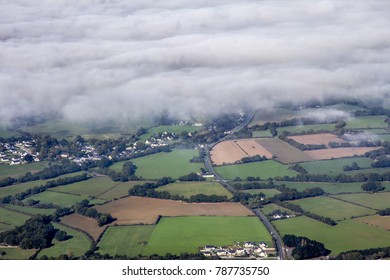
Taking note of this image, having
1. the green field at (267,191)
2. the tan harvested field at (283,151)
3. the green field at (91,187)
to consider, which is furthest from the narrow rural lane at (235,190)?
the green field at (91,187)

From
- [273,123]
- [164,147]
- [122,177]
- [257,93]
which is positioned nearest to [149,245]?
[122,177]

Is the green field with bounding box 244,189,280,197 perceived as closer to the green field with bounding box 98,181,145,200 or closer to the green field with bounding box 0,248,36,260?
the green field with bounding box 98,181,145,200

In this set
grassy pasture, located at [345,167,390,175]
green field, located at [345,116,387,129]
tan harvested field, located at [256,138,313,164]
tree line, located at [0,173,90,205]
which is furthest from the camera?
green field, located at [345,116,387,129]

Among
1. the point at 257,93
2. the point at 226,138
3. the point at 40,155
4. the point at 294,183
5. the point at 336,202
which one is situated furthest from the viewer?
the point at 257,93

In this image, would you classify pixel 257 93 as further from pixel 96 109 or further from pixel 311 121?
pixel 96 109

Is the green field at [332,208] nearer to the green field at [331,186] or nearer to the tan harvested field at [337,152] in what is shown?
the green field at [331,186]

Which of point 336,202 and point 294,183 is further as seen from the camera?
point 294,183

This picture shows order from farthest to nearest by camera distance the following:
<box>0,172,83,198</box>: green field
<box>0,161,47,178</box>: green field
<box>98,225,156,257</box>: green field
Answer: <box>0,161,47,178</box>: green field → <box>0,172,83,198</box>: green field → <box>98,225,156,257</box>: green field

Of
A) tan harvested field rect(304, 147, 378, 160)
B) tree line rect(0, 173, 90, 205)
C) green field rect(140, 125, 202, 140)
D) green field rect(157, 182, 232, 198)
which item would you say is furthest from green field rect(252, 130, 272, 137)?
tree line rect(0, 173, 90, 205)
